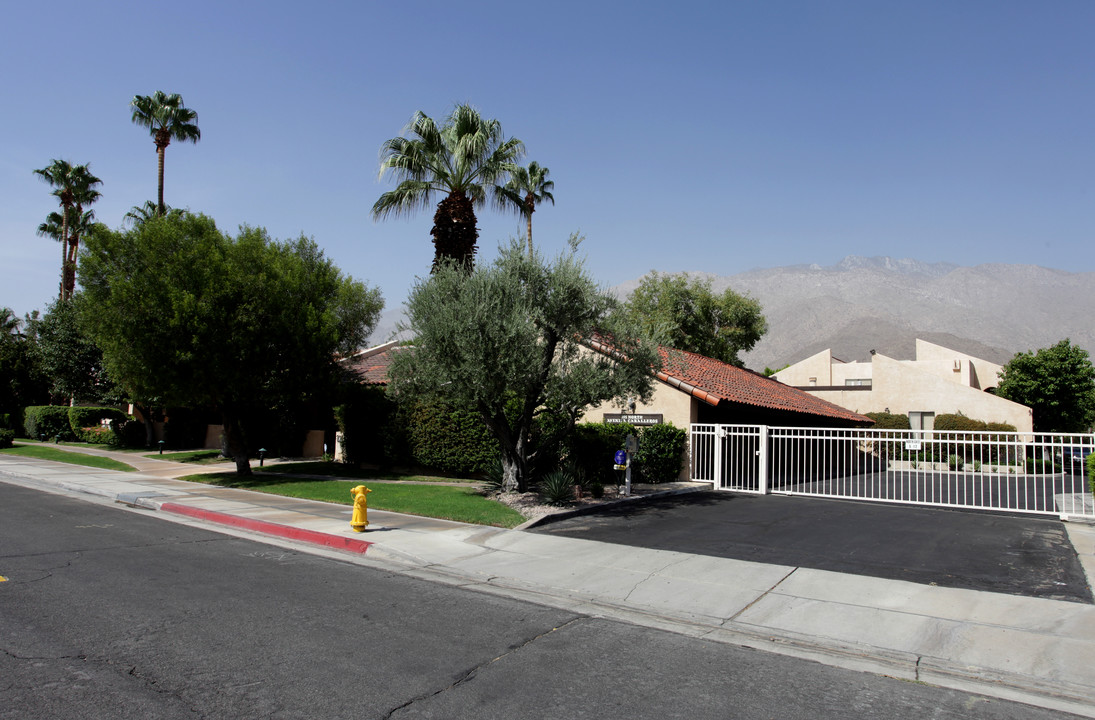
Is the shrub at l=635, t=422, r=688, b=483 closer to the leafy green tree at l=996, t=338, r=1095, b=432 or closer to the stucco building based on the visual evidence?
the stucco building

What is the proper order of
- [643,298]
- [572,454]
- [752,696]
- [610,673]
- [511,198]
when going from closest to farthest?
[752,696] < [610,673] < [572,454] < [511,198] < [643,298]

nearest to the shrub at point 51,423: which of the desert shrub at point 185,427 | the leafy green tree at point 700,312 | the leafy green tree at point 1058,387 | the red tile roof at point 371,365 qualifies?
the desert shrub at point 185,427

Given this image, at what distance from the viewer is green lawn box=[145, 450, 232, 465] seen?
24.9 m

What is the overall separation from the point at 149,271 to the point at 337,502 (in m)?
8.71

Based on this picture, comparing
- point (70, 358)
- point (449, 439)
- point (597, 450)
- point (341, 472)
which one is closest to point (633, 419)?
point (597, 450)

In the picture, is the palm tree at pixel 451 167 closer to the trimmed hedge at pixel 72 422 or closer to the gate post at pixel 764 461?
the gate post at pixel 764 461

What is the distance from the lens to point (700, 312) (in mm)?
39750

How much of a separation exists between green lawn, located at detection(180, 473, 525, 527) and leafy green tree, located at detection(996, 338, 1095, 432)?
125 feet

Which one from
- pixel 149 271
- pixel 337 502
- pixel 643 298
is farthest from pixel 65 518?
pixel 643 298

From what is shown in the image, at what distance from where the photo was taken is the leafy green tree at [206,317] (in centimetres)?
1744

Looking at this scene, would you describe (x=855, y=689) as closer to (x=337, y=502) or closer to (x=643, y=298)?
(x=337, y=502)

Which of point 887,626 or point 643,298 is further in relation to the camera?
point 643,298

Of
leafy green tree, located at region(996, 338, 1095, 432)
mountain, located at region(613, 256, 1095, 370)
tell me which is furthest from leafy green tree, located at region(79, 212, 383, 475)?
mountain, located at region(613, 256, 1095, 370)

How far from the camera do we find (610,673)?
5324 millimetres
